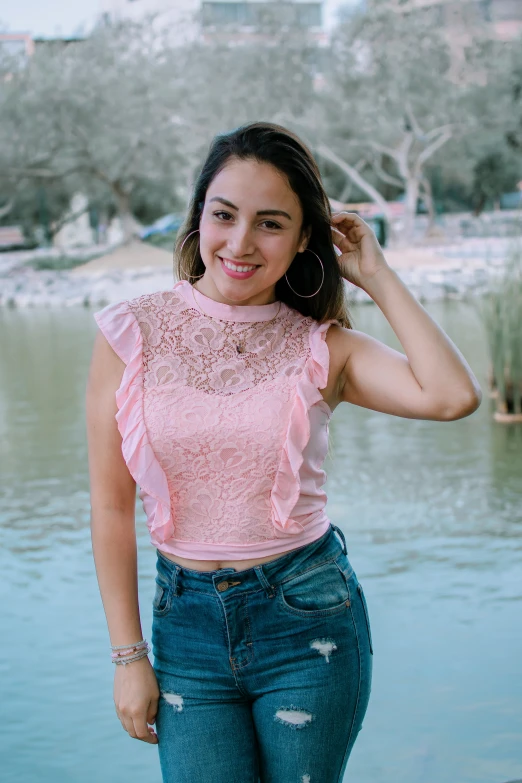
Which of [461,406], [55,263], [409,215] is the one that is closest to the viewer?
[461,406]

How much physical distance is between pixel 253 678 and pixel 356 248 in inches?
23.6

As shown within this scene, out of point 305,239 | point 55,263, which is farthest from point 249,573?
point 55,263

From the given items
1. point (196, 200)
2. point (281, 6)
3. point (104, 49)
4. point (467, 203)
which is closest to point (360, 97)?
point (281, 6)

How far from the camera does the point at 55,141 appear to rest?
20.6 metres

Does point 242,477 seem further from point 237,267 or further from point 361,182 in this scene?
point 361,182

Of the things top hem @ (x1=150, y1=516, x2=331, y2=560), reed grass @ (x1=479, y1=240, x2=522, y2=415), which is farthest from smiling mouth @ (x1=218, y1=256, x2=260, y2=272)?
reed grass @ (x1=479, y1=240, x2=522, y2=415)

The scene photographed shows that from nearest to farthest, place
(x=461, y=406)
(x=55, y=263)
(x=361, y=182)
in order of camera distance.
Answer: (x=461, y=406)
(x=55, y=263)
(x=361, y=182)

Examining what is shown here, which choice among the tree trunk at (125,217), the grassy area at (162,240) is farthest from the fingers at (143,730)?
the grassy area at (162,240)

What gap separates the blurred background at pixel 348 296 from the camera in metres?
2.56

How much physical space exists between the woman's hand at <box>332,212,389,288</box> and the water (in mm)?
339

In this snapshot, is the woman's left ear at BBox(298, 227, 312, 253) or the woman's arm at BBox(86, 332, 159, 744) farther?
the woman's left ear at BBox(298, 227, 312, 253)

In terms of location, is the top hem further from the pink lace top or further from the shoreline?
the shoreline

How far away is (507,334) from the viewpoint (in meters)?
5.30

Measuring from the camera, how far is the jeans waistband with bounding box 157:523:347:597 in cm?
120
